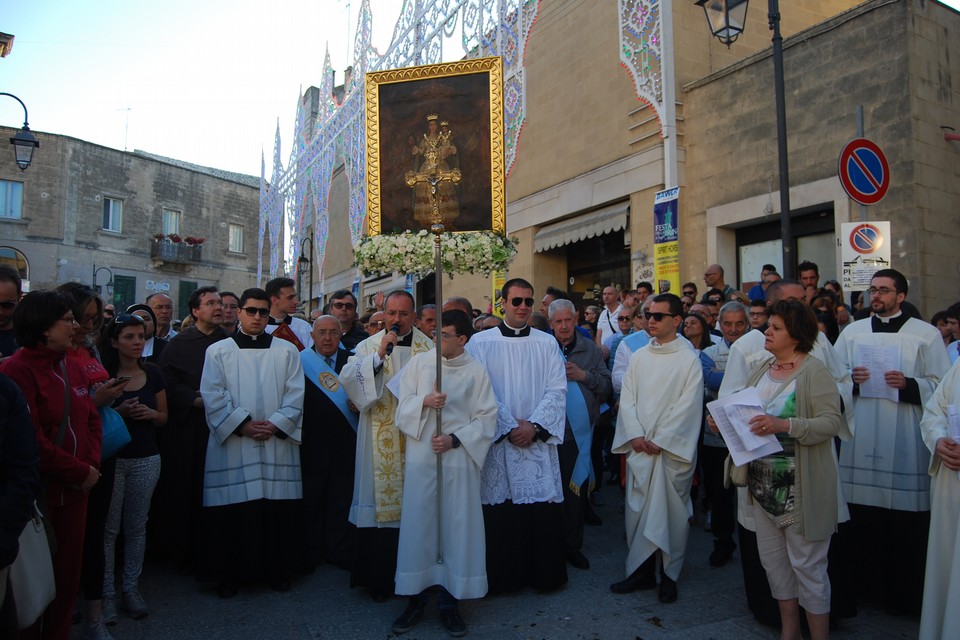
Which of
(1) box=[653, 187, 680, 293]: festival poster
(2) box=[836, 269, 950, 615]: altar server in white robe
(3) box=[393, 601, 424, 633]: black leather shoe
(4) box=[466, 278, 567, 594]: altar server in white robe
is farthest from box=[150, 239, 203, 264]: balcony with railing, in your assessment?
(2) box=[836, 269, 950, 615]: altar server in white robe

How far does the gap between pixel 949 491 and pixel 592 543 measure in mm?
2811

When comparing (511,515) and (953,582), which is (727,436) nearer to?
(953,582)

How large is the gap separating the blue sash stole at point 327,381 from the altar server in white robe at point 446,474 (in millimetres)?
1035

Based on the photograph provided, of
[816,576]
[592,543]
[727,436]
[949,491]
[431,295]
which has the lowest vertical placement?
[592,543]

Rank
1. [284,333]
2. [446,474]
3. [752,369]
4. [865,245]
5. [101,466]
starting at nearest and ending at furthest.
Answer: [101,466], [752,369], [446,474], [284,333], [865,245]

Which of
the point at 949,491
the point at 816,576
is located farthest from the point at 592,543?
the point at 949,491

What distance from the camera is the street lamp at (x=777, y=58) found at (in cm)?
714

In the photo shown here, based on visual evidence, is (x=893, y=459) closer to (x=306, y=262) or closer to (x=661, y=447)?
(x=661, y=447)

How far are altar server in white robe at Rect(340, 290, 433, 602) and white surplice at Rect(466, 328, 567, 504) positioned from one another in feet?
1.71

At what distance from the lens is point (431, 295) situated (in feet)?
63.3

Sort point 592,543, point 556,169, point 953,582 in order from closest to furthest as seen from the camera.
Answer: point 953,582
point 592,543
point 556,169

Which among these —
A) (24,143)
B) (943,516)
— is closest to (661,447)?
(943,516)

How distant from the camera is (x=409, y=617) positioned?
3.96 metres

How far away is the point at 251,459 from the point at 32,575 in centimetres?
180
